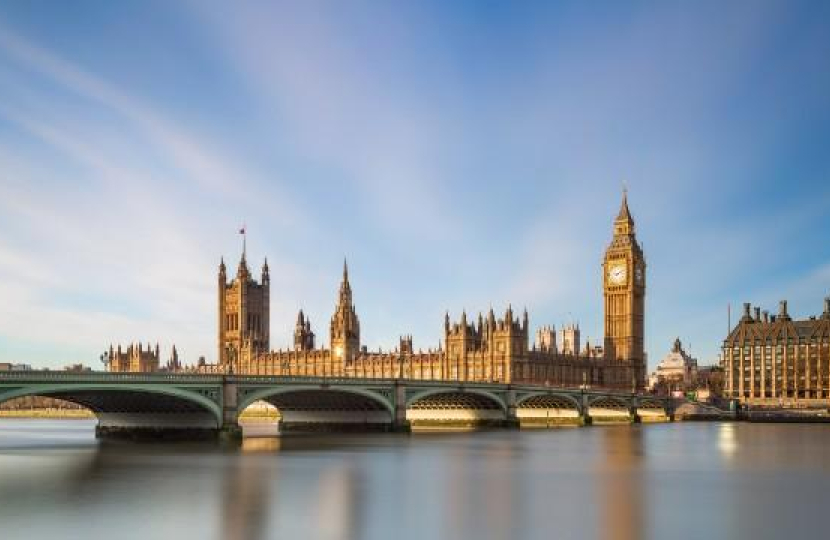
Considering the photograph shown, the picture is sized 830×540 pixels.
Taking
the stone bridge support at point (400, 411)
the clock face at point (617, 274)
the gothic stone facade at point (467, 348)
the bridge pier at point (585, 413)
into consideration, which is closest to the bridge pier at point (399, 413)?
the stone bridge support at point (400, 411)

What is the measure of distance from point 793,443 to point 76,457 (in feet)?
177

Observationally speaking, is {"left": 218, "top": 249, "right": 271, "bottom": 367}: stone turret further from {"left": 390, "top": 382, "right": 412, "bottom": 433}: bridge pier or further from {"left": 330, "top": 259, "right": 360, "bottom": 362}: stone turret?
{"left": 390, "top": 382, "right": 412, "bottom": 433}: bridge pier

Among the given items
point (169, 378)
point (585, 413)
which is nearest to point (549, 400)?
point (585, 413)

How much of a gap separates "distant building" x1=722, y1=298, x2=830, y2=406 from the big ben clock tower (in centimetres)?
1671

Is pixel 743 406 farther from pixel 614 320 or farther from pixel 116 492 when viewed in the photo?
pixel 116 492

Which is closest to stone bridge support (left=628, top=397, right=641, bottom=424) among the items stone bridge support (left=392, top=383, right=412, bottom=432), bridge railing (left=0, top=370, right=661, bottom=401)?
bridge railing (left=0, top=370, right=661, bottom=401)

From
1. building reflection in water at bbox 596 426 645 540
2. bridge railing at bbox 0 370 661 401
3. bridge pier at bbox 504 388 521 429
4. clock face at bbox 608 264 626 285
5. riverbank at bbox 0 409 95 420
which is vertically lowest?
riverbank at bbox 0 409 95 420

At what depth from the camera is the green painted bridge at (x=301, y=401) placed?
62.0 meters

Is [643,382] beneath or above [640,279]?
beneath

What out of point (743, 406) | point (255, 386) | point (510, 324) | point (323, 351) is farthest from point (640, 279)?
point (255, 386)

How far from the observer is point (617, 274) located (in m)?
172

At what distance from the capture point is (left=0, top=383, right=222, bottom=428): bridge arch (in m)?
55.8

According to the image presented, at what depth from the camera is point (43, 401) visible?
191 metres

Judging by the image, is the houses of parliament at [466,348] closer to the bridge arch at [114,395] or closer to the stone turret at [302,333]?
the stone turret at [302,333]
